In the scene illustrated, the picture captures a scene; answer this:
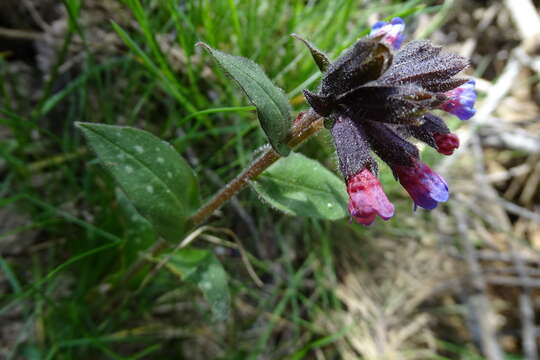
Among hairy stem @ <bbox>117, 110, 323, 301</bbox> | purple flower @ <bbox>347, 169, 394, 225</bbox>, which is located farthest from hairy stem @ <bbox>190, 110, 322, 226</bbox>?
purple flower @ <bbox>347, 169, 394, 225</bbox>

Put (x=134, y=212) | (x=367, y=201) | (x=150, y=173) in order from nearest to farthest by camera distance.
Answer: (x=367, y=201) < (x=150, y=173) < (x=134, y=212)

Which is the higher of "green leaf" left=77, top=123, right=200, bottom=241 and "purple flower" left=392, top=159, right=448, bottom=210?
"green leaf" left=77, top=123, right=200, bottom=241

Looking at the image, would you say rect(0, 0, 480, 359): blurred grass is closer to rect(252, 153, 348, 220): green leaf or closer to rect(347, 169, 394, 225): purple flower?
rect(252, 153, 348, 220): green leaf

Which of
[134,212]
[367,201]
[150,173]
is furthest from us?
[134,212]

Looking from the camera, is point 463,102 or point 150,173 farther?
point 150,173

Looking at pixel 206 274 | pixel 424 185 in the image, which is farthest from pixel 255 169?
pixel 424 185

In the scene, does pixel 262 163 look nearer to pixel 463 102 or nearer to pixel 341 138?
pixel 341 138

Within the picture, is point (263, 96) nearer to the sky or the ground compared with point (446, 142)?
nearer to the sky
